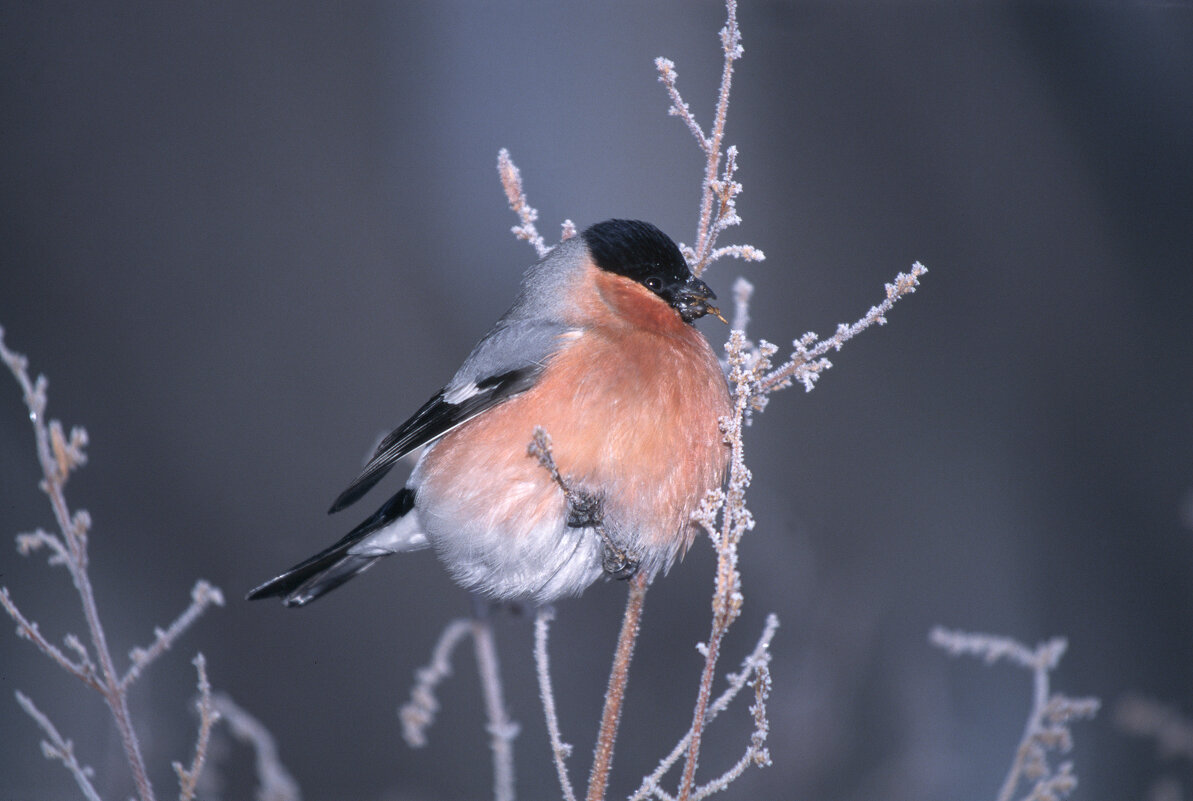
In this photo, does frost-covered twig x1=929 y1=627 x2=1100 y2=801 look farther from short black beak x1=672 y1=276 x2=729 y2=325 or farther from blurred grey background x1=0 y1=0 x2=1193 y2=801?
short black beak x1=672 y1=276 x2=729 y2=325

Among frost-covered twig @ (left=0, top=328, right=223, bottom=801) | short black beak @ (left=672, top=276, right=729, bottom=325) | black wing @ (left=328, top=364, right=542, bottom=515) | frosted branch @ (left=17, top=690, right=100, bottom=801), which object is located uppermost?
short black beak @ (left=672, top=276, right=729, bottom=325)

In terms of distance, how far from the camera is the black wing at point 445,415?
4.94 ft

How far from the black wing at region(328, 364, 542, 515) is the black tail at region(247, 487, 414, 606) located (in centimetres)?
9

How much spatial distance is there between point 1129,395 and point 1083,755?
30.7 inches

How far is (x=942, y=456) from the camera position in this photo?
6.94ft

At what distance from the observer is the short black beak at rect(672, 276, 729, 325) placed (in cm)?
148

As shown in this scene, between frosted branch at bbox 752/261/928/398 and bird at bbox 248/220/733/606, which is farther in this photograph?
bird at bbox 248/220/733/606

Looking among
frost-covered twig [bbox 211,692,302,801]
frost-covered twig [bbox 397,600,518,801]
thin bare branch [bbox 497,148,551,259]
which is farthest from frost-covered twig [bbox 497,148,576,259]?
frost-covered twig [bbox 211,692,302,801]

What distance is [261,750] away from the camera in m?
1.34

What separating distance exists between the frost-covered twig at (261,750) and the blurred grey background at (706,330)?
6cm

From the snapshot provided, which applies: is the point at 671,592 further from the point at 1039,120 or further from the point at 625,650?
the point at 1039,120

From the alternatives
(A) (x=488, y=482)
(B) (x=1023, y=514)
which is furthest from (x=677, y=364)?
(B) (x=1023, y=514)

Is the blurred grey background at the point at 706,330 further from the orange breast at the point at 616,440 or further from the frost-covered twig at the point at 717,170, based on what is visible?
the orange breast at the point at 616,440

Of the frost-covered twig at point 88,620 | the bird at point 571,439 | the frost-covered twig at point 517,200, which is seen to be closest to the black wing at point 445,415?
the bird at point 571,439
